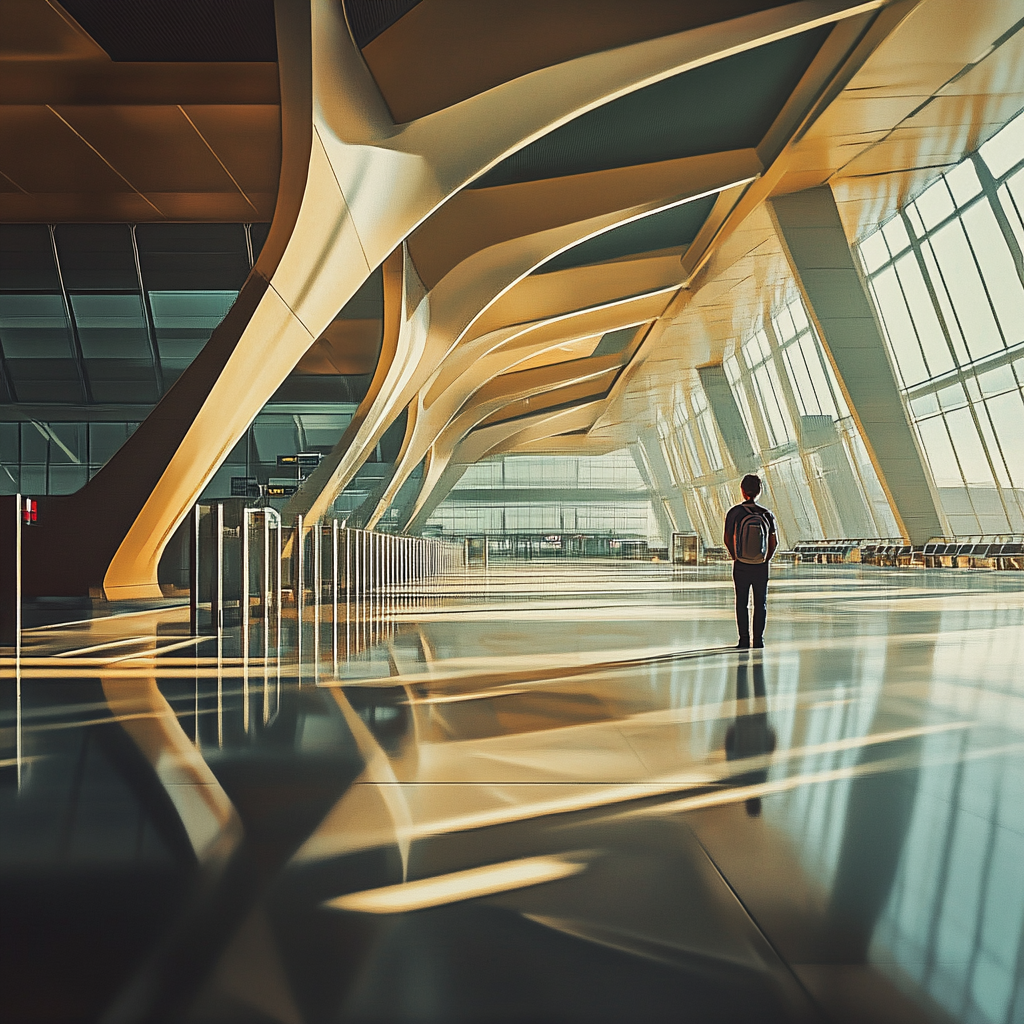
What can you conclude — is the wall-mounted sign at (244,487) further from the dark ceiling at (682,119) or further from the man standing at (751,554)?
the man standing at (751,554)

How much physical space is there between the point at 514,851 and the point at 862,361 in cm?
2754

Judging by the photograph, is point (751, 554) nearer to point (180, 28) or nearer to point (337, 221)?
point (337, 221)

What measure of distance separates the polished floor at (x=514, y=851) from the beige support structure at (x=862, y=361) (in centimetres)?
2075

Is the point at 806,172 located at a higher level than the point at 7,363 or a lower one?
higher

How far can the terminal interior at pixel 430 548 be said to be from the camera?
7.88 feet

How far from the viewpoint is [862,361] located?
1123 inches

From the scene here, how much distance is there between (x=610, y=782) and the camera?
3994 millimetres

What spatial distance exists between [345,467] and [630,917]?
21875mm

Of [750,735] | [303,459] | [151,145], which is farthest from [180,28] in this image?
[303,459]

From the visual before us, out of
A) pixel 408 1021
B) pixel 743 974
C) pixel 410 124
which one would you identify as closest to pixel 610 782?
pixel 743 974

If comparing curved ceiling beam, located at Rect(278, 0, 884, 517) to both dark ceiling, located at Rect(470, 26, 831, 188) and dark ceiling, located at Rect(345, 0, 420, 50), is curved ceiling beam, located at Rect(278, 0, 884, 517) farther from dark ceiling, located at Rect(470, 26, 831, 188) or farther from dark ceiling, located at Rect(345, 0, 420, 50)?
dark ceiling, located at Rect(470, 26, 831, 188)

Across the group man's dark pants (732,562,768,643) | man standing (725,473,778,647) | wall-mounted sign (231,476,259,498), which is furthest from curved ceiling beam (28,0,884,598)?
wall-mounted sign (231,476,259,498)

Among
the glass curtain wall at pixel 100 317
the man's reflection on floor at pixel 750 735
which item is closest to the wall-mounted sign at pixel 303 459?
the glass curtain wall at pixel 100 317

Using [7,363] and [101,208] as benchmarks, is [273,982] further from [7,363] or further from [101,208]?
[7,363]
